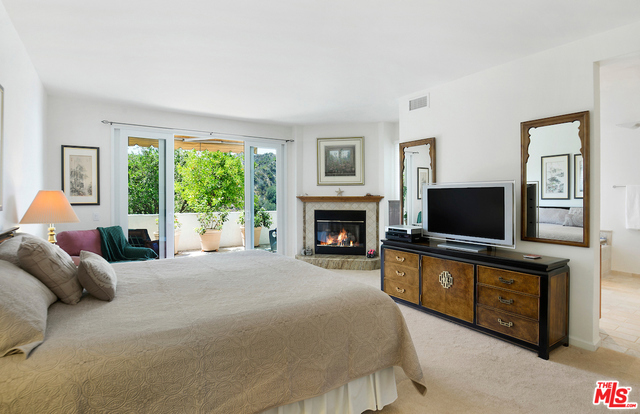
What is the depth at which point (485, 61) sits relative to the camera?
340 centimetres

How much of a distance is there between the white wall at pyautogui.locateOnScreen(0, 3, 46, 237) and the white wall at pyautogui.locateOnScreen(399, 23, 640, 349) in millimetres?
3954

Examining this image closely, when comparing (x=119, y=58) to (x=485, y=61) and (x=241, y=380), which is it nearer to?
(x=241, y=380)

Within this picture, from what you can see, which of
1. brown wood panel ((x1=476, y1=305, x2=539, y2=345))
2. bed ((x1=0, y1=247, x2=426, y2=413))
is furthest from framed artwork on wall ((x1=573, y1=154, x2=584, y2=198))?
bed ((x1=0, y1=247, x2=426, y2=413))

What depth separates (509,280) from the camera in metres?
2.89

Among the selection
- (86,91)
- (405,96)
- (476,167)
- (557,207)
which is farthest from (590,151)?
(86,91)

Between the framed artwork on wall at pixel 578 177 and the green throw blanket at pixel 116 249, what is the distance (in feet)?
15.2

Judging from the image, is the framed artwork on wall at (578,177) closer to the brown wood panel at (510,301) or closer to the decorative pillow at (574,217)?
the decorative pillow at (574,217)

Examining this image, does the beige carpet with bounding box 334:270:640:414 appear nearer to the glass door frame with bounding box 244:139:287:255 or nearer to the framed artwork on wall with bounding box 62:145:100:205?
the glass door frame with bounding box 244:139:287:255

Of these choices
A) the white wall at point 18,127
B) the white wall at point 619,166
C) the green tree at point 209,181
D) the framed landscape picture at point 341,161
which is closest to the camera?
the white wall at point 18,127

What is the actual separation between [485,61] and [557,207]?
5.03ft

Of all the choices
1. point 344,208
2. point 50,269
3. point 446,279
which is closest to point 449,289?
point 446,279

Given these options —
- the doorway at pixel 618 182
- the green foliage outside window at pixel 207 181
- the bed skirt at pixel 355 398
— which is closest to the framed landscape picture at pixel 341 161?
the green foliage outside window at pixel 207 181

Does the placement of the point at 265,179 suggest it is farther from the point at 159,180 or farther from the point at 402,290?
the point at 402,290

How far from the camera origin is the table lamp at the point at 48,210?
126 inches
